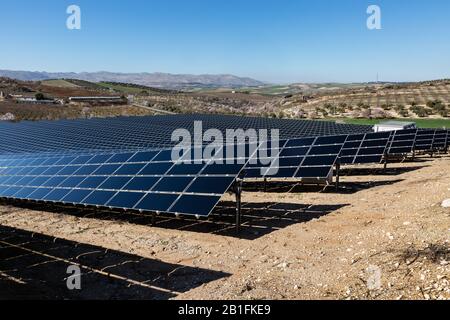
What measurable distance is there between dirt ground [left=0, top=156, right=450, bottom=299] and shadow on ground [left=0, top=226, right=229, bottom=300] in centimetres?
4

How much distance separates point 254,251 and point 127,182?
7.70m

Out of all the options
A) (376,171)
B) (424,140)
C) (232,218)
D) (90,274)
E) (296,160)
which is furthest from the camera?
(424,140)

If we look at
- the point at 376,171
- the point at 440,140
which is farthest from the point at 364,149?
the point at 440,140

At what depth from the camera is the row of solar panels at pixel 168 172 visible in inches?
650

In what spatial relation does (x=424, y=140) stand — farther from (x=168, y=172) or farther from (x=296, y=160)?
(x=168, y=172)

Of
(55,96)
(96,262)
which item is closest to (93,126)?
(96,262)

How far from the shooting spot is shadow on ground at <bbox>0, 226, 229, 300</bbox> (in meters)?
12.0

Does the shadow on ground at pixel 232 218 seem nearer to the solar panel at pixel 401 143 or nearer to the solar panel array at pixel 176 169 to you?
the solar panel array at pixel 176 169

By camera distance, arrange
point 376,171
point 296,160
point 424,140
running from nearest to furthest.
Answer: point 296,160 → point 376,171 → point 424,140

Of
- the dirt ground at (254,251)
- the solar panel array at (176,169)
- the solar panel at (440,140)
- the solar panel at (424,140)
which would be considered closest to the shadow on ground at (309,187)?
the solar panel array at (176,169)

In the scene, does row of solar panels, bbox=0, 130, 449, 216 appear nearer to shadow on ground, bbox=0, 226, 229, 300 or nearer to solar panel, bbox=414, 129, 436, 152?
shadow on ground, bbox=0, 226, 229, 300

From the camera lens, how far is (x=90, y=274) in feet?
44.1

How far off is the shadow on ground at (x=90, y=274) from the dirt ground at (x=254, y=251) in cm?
4
